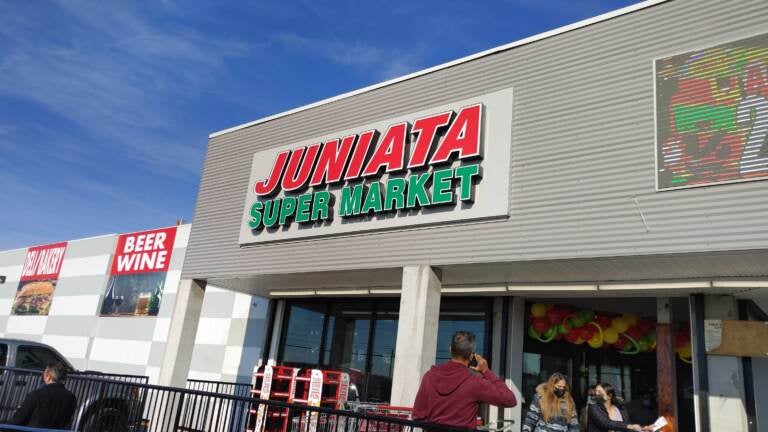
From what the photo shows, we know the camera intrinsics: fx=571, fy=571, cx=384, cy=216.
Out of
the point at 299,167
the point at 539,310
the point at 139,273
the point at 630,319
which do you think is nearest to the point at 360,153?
the point at 299,167

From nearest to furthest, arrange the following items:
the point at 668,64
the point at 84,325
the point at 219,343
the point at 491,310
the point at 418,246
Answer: the point at 668,64 < the point at 418,246 < the point at 491,310 < the point at 219,343 < the point at 84,325

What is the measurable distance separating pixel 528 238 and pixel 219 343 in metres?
12.1

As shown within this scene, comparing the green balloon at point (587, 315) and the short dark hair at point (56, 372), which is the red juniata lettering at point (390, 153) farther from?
the short dark hair at point (56, 372)

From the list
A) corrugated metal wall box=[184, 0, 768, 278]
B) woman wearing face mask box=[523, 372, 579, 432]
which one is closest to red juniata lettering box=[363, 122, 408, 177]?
corrugated metal wall box=[184, 0, 768, 278]

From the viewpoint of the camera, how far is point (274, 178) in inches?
492

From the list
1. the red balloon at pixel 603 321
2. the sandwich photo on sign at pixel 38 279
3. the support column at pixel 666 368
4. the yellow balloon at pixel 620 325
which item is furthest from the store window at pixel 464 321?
the sandwich photo on sign at pixel 38 279

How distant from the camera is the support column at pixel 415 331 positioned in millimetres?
9281

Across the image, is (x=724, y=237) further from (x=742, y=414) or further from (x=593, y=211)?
(x=742, y=414)

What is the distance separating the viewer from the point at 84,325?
23516 mm

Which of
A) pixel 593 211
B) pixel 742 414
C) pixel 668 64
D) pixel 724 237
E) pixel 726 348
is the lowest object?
pixel 742 414

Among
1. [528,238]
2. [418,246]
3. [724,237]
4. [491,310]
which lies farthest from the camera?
[491,310]

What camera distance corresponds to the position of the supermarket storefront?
7.46 meters

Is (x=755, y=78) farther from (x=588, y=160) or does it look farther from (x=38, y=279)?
(x=38, y=279)

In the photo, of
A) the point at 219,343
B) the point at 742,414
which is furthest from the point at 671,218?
the point at 219,343
